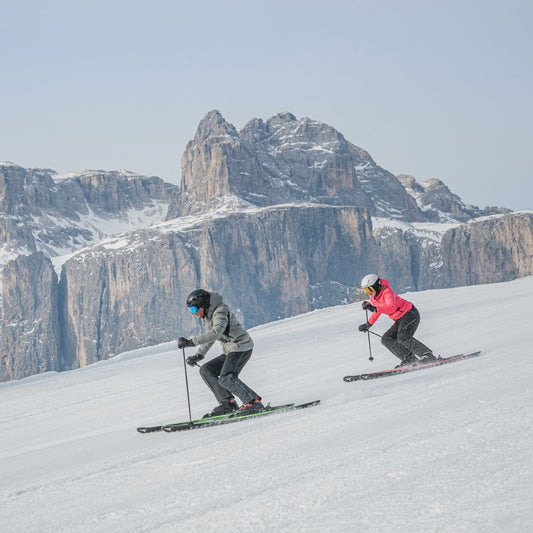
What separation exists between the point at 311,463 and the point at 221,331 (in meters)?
3.25

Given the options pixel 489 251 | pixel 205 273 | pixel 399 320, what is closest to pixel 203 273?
pixel 205 273

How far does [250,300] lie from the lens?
587ft

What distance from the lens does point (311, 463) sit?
175 inches

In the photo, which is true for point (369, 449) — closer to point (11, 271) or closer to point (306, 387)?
point (306, 387)

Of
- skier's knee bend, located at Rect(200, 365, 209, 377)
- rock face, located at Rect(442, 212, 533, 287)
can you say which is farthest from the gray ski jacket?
rock face, located at Rect(442, 212, 533, 287)

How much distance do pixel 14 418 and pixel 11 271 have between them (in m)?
195

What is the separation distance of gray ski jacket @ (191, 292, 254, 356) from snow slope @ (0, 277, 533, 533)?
3.33 feet

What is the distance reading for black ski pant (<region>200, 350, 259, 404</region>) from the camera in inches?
303

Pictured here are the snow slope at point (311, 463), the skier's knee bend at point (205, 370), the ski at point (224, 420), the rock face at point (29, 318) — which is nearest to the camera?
Result: the snow slope at point (311, 463)

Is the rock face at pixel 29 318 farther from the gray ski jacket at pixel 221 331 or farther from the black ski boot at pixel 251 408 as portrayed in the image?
the black ski boot at pixel 251 408

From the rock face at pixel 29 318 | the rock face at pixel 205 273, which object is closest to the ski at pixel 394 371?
the rock face at pixel 205 273

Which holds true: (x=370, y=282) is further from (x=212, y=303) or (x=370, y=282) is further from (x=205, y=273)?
(x=205, y=273)

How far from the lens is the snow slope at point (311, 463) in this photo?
333 cm

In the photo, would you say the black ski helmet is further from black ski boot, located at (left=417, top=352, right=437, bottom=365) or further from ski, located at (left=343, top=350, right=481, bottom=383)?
black ski boot, located at (left=417, top=352, right=437, bottom=365)
